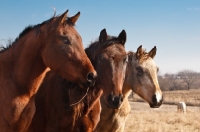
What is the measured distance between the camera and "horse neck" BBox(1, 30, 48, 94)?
170 inches

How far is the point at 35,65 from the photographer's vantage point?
440 cm

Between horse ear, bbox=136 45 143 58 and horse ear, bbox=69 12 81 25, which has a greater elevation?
horse ear, bbox=69 12 81 25

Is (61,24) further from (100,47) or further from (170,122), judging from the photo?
(170,122)

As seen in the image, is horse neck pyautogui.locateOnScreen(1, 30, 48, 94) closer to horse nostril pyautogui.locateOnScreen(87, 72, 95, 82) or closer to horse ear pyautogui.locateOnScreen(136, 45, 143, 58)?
horse nostril pyautogui.locateOnScreen(87, 72, 95, 82)

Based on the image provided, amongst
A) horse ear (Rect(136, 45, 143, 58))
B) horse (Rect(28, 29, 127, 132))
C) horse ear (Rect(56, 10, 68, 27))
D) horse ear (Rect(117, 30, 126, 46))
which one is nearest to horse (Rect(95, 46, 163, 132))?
horse ear (Rect(136, 45, 143, 58))

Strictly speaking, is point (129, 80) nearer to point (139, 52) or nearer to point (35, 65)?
point (139, 52)

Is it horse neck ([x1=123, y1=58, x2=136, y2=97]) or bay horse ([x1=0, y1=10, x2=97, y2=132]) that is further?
horse neck ([x1=123, y1=58, x2=136, y2=97])

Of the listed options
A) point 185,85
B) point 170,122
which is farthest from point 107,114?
point 185,85

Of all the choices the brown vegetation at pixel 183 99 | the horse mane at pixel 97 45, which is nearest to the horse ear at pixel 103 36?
the horse mane at pixel 97 45

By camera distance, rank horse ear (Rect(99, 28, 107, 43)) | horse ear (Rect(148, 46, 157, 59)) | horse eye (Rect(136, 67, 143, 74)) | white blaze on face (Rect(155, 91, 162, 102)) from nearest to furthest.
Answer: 1. horse ear (Rect(99, 28, 107, 43))
2. white blaze on face (Rect(155, 91, 162, 102))
3. horse eye (Rect(136, 67, 143, 74))
4. horse ear (Rect(148, 46, 157, 59))

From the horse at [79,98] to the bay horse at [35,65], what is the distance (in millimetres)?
893

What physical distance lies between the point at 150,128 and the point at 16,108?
8922 mm

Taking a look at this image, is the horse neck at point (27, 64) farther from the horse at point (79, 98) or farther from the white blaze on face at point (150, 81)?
the white blaze on face at point (150, 81)

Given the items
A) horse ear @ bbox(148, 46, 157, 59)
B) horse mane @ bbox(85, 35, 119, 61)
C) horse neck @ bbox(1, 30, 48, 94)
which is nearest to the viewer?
horse neck @ bbox(1, 30, 48, 94)
